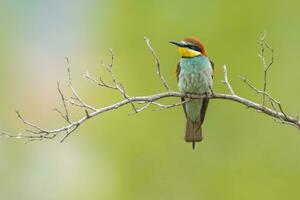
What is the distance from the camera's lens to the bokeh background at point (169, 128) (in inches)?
451

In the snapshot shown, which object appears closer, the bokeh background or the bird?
the bird

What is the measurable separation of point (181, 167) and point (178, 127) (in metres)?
0.54

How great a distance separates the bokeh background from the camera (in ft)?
37.6

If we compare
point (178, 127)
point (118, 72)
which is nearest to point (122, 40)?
point (118, 72)

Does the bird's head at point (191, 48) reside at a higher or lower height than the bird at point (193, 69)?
higher

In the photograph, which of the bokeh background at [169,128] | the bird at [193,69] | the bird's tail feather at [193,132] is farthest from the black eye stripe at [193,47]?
the bokeh background at [169,128]

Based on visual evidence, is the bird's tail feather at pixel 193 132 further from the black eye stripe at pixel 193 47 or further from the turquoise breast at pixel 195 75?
the black eye stripe at pixel 193 47

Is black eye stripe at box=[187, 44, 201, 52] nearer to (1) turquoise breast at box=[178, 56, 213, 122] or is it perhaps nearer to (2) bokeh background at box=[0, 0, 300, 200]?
(1) turquoise breast at box=[178, 56, 213, 122]

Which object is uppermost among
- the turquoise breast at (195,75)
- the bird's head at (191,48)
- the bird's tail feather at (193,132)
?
the bird's head at (191,48)

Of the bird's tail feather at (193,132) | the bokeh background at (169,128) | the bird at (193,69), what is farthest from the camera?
the bokeh background at (169,128)

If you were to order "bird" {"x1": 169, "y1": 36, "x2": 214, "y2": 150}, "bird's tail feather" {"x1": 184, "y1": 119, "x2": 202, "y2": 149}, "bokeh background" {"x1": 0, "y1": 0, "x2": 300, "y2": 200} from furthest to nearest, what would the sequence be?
"bokeh background" {"x1": 0, "y1": 0, "x2": 300, "y2": 200}, "bird's tail feather" {"x1": 184, "y1": 119, "x2": 202, "y2": 149}, "bird" {"x1": 169, "y1": 36, "x2": 214, "y2": 150}

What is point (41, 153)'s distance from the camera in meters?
13.8

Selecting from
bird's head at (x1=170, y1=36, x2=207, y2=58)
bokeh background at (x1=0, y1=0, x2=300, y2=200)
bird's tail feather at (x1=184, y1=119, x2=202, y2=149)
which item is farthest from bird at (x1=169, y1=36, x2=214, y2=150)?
bokeh background at (x1=0, y1=0, x2=300, y2=200)

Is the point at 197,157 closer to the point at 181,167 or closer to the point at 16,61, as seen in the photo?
the point at 181,167
